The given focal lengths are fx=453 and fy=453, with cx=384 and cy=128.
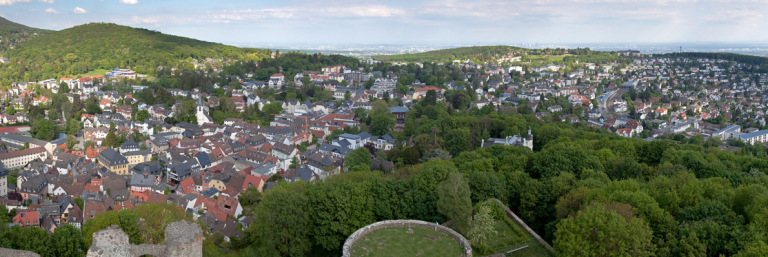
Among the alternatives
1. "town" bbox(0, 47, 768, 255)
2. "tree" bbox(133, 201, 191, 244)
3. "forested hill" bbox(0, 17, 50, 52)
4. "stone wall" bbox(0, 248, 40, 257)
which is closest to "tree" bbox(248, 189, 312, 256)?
"tree" bbox(133, 201, 191, 244)

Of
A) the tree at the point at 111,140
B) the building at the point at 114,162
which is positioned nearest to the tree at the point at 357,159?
the building at the point at 114,162

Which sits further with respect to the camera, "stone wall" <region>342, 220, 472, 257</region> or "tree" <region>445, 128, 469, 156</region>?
"tree" <region>445, 128, 469, 156</region>

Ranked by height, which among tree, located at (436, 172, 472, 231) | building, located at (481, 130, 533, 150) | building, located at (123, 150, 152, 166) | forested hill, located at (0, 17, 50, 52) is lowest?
building, located at (123, 150, 152, 166)

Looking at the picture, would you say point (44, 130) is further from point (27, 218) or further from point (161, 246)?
point (161, 246)

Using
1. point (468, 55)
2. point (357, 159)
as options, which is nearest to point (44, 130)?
point (357, 159)

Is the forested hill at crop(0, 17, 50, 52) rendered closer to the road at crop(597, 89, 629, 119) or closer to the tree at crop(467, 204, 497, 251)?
the road at crop(597, 89, 629, 119)

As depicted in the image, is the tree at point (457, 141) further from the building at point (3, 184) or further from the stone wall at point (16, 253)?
the building at point (3, 184)
